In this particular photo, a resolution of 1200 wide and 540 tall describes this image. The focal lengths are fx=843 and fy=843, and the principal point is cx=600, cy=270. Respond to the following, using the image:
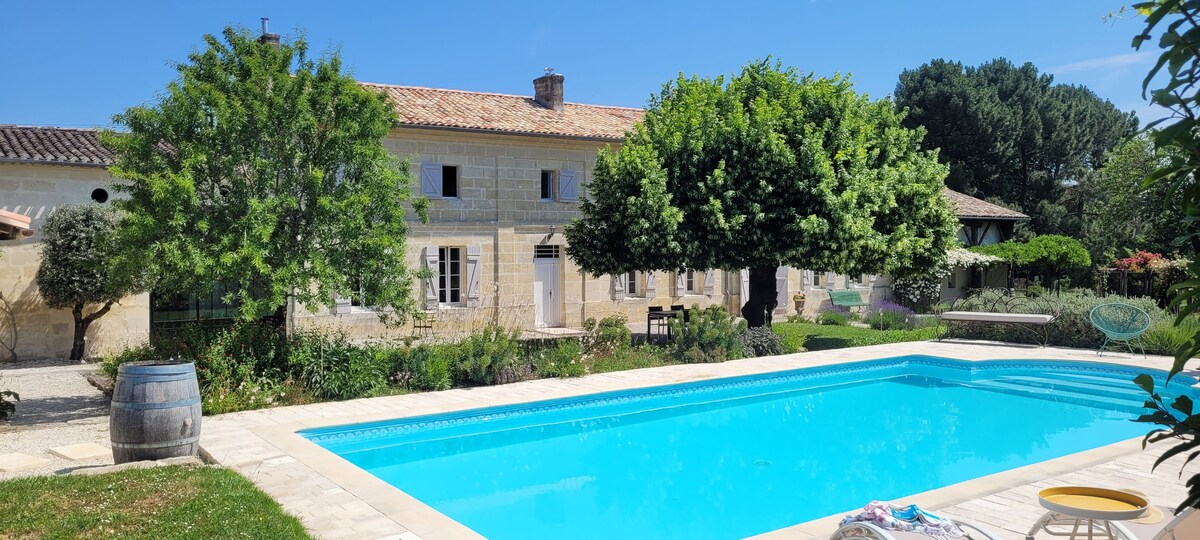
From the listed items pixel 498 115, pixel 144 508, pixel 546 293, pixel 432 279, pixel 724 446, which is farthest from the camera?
pixel 546 293

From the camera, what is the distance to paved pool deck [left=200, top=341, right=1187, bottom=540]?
5695mm

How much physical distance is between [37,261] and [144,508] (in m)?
11.0

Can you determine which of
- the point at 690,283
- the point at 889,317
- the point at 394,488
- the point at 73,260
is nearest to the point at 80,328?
the point at 73,260

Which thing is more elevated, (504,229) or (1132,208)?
(1132,208)

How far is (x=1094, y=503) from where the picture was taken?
4.40 meters

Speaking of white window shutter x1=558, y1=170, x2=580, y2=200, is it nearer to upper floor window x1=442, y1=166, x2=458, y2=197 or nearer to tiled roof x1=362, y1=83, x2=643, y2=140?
tiled roof x1=362, y1=83, x2=643, y2=140

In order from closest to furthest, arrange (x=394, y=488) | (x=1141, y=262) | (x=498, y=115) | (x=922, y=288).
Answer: (x=394, y=488), (x=498, y=115), (x=1141, y=262), (x=922, y=288)

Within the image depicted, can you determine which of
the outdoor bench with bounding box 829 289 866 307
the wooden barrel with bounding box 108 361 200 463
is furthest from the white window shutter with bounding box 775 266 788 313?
the wooden barrel with bounding box 108 361 200 463

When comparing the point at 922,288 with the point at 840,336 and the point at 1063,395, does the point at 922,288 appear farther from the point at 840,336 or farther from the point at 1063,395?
the point at 1063,395

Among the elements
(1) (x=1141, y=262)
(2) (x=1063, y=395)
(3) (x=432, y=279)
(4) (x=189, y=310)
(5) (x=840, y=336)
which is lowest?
(2) (x=1063, y=395)

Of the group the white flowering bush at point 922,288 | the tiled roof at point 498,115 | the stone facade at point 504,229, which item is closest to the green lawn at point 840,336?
the stone facade at point 504,229

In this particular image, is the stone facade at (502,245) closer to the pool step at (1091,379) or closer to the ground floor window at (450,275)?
the ground floor window at (450,275)

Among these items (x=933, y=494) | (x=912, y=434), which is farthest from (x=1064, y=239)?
(x=933, y=494)

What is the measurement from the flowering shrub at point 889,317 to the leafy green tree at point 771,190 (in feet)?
17.6
